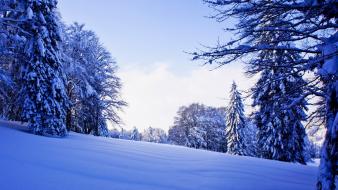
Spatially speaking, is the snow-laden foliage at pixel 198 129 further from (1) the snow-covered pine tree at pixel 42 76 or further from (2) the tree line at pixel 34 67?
(1) the snow-covered pine tree at pixel 42 76

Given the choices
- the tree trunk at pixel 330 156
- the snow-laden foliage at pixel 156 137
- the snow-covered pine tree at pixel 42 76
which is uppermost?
the snow-covered pine tree at pixel 42 76

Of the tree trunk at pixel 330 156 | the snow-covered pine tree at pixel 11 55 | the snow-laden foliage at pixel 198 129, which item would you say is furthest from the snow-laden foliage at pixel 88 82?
the snow-laden foliage at pixel 198 129

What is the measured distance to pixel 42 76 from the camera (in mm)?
10875

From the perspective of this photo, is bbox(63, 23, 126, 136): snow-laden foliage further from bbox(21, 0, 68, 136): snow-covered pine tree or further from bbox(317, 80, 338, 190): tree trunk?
bbox(317, 80, 338, 190): tree trunk

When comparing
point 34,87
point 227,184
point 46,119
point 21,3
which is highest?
point 21,3

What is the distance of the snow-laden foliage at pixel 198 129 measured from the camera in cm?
4281

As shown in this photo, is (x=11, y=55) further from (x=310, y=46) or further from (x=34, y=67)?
(x=310, y=46)

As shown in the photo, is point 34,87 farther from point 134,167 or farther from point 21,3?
point 134,167

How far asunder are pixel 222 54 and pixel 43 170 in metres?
3.44

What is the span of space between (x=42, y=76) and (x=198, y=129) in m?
34.4

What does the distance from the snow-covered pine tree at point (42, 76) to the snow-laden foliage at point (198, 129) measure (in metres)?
32.9

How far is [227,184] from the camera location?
480 cm

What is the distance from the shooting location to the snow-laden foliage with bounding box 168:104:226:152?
42812 millimetres

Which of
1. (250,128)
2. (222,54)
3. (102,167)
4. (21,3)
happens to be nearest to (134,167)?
(102,167)
